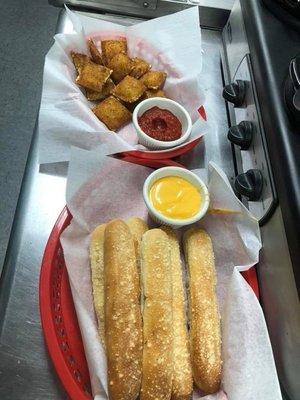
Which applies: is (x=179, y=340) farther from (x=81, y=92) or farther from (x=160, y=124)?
(x=81, y=92)

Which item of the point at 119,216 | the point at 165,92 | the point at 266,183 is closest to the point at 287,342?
the point at 266,183

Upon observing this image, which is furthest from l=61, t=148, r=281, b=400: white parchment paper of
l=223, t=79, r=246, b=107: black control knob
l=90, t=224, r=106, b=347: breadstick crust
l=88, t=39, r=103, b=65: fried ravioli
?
l=88, t=39, r=103, b=65: fried ravioli

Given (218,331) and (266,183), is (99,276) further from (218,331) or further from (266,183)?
(266,183)

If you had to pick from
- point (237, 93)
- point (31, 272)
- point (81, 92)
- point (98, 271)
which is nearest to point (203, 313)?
point (98, 271)

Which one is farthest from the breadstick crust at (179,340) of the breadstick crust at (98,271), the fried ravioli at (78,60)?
the fried ravioli at (78,60)

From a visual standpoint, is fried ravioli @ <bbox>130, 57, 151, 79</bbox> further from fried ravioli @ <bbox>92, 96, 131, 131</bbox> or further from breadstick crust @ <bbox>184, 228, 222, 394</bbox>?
breadstick crust @ <bbox>184, 228, 222, 394</bbox>

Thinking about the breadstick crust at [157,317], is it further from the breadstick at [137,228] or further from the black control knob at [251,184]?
the black control knob at [251,184]

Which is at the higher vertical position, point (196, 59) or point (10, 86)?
point (196, 59)
